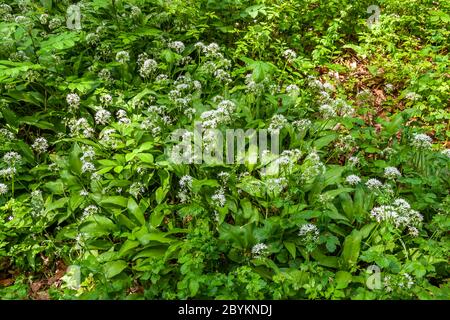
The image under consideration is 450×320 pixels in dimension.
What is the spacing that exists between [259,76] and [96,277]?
2474mm

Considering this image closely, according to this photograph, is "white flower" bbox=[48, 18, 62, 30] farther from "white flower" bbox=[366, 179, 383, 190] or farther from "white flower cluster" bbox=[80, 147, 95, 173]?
"white flower" bbox=[366, 179, 383, 190]

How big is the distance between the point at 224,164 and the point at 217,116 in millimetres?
504

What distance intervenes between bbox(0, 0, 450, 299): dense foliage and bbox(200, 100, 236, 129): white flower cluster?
Answer: 0.07 ft

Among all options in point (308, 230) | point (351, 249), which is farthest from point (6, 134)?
point (351, 249)

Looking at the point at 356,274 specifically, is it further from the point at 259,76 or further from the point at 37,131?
the point at 37,131

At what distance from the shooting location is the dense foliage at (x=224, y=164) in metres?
3.47

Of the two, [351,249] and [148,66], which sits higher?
[148,66]

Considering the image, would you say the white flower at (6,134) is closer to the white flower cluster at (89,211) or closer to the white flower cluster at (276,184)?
the white flower cluster at (89,211)

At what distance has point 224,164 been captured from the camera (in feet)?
Answer: 14.2

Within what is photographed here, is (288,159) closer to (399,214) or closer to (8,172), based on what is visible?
(399,214)

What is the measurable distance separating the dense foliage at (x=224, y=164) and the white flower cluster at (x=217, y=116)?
0.07ft

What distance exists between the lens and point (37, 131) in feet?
17.6

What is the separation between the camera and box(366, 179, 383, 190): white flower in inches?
159

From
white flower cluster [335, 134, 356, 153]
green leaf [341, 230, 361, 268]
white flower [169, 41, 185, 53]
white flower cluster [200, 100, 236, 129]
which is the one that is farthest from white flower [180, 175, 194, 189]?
white flower [169, 41, 185, 53]
